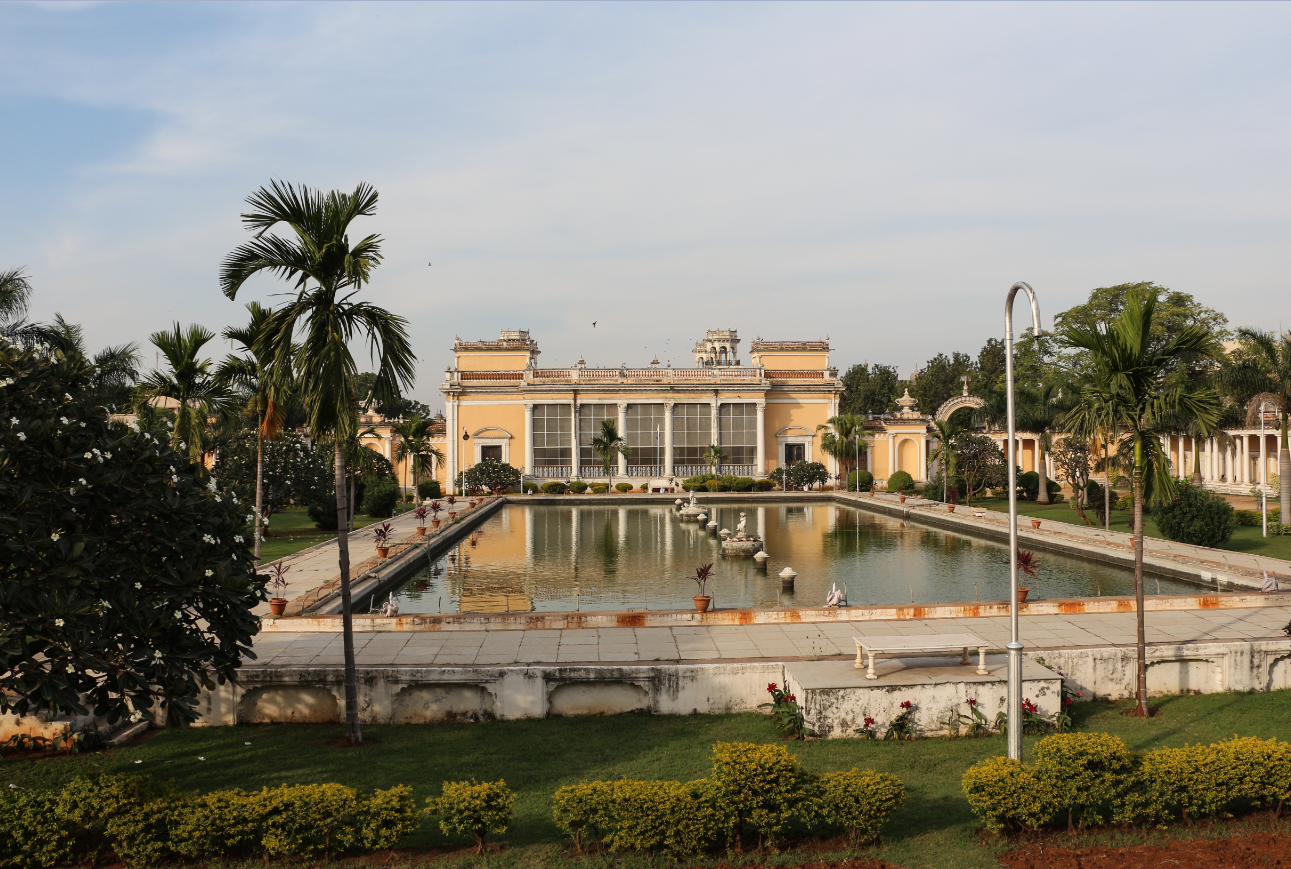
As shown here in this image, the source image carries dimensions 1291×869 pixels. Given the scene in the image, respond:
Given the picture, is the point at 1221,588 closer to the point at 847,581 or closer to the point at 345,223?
the point at 847,581

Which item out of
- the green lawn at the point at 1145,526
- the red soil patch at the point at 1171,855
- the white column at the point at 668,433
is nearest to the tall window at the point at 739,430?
the white column at the point at 668,433

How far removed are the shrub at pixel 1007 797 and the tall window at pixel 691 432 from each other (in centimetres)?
4723

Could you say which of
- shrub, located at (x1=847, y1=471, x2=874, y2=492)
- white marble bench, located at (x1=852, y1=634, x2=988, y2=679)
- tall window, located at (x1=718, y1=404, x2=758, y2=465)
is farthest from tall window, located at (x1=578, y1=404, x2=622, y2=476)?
white marble bench, located at (x1=852, y1=634, x2=988, y2=679)

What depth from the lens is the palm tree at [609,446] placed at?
170 ft

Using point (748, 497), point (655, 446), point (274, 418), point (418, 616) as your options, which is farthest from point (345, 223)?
point (655, 446)

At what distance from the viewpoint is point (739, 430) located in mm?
54750

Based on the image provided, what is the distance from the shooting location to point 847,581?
20.9 meters

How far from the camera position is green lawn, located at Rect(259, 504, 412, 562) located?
2484cm

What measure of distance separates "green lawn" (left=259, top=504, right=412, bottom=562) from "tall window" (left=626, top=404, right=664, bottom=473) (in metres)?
16.3

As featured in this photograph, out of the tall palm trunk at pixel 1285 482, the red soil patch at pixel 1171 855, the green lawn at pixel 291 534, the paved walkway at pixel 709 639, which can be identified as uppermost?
the tall palm trunk at pixel 1285 482

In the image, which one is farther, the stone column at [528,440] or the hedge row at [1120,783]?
the stone column at [528,440]

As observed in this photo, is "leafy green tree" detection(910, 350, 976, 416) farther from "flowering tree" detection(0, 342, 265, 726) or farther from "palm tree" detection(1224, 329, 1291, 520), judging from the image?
"flowering tree" detection(0, 342, 265, 726)

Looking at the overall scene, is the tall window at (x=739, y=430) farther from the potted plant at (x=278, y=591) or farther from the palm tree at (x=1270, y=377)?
the potted plant at (x=278, y=591)

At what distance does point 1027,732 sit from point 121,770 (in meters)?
8.94
